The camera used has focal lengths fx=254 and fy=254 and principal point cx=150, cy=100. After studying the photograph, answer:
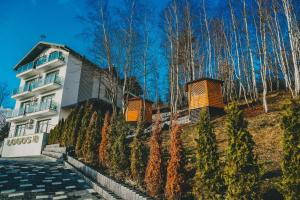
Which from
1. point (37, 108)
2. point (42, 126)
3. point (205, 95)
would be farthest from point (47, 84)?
point (205, 95)

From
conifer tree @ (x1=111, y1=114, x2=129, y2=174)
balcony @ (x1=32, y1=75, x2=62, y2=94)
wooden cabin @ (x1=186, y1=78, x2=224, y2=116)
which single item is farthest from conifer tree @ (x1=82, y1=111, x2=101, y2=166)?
balcony @ (x1=32, y1=75, x2=62, y2=94)

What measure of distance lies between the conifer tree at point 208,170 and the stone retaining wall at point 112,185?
1354 millimetres

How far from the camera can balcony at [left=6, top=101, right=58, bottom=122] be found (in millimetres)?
28062

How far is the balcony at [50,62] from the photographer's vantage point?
98.7ft

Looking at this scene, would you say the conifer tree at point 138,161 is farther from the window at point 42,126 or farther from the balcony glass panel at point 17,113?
the balcony glass panel at point 17,113

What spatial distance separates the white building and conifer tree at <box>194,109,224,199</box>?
21100 millimetres

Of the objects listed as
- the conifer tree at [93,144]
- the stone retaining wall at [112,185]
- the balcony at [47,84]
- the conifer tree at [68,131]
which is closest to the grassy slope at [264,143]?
the stone retaining wall at [112,185]

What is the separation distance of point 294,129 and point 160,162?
3.67 meters

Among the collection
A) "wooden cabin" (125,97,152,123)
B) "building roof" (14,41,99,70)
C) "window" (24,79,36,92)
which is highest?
"building roof" (14,41,99,70)

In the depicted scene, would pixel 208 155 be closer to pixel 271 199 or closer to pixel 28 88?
pixel 271 199

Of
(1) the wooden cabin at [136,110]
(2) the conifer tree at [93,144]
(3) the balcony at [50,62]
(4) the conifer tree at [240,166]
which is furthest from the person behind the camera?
(3) the balcony at [50,62]

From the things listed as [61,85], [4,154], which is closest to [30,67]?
[61,85]

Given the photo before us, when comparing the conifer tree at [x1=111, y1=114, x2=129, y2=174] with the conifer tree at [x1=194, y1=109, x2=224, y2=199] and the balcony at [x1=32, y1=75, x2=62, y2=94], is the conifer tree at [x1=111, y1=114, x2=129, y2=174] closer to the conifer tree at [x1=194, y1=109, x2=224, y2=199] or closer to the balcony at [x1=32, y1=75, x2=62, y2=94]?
the conifer tree at [x1=194, y1=109, x2=224, y2=199]

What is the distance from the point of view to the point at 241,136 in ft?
18.8
